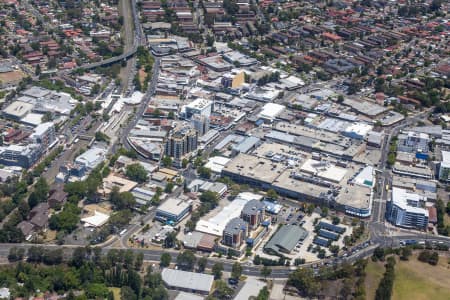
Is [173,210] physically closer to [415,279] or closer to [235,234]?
[235,234]

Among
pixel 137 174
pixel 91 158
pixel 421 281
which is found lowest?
pixel 421 281

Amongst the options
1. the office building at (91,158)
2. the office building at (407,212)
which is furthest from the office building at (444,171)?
the office building at (91,158)

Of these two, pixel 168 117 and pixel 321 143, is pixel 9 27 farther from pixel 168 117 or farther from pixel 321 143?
pixel 321 143

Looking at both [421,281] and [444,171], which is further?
[444,171]

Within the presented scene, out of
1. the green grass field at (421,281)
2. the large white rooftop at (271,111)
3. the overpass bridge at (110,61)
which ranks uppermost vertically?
the overpass bridge at (110,61)

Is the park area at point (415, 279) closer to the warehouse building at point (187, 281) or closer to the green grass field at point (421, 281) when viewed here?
the green grass field at point (421, 281)

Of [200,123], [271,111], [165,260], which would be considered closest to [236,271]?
[165,260]

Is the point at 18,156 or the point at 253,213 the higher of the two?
the point at 18,156

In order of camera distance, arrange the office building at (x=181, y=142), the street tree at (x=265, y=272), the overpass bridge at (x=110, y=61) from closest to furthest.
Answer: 1. the street tree at (x=265, y=272)
2. the office building at (x=181, y=142)
3. the overpass bridge at (x=110, y=61)
